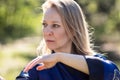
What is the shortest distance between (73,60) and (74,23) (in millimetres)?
194

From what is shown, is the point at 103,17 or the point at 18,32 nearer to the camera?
the point at 18,32

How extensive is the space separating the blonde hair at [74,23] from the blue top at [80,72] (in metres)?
0.07

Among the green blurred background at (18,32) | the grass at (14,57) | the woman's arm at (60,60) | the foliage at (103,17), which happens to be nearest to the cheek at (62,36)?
the woman's arm at (60,60)

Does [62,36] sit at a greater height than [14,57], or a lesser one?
greater

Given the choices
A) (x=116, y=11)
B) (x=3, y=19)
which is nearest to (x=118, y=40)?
(x=116, y=11)

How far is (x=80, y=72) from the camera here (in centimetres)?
134

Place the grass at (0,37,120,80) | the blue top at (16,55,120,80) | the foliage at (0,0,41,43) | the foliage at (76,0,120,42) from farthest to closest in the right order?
1. the foliage at (76,0,120,42)
2. the grass at (0,37,120,80)
3. the foliage at (0,0,41,43)
4. the blue top at (16,55,120,80)

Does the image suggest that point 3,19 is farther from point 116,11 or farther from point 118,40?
point 118,40

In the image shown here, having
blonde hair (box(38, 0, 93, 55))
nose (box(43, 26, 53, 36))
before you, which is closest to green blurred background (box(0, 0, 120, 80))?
blonde hair (box(38, 0, 93, 55))

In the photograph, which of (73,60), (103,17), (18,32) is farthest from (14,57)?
(103,17)

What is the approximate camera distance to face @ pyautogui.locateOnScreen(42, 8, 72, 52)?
1.34 metres

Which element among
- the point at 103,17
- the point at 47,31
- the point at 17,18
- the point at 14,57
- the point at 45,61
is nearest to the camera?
the point at 45,61

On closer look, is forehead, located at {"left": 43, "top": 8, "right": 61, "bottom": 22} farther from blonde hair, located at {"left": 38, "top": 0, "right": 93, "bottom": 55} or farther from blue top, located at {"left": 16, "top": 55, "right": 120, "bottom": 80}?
blue top, located at {"left": 16, "top": 55, "right": 120, "bottom": 80}

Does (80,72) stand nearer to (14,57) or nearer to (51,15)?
(51,15)
